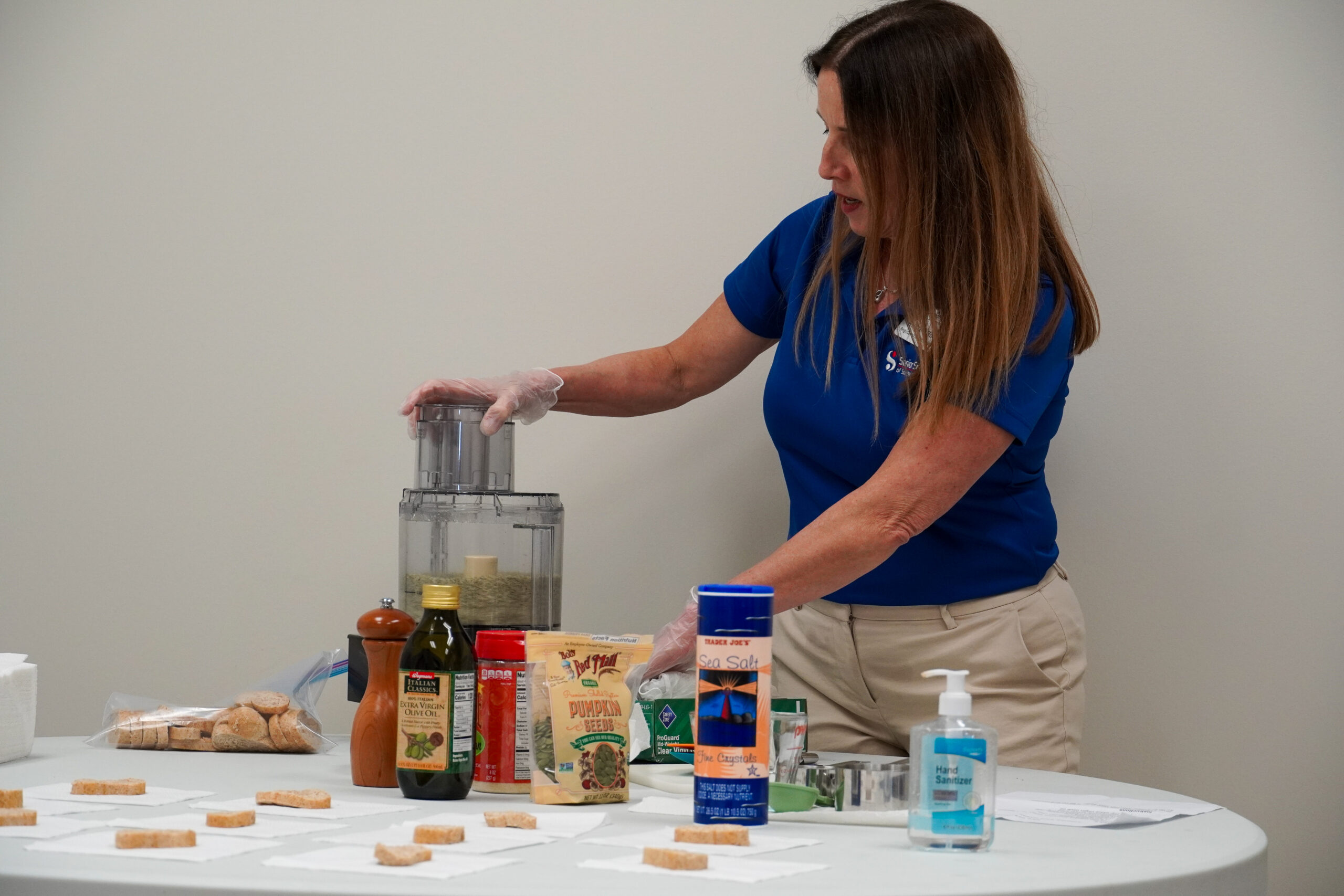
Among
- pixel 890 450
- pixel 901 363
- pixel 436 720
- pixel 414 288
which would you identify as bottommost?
pixel 436 720

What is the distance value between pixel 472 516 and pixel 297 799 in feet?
2.65

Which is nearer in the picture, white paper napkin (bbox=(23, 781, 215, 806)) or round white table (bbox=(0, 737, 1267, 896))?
round white table (bbox=(0, 737, 1267, 896))

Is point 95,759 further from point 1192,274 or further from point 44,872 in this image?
point 1192,274

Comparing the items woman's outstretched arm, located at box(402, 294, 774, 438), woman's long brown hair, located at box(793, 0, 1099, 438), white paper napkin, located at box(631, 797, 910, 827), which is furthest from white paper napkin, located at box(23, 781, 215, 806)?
woman's long brown hair, located at box(793, 0, 1099, 438)

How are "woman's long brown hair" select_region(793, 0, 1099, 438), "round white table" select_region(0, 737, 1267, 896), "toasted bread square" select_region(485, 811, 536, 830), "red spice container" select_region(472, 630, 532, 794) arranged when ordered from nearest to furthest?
"round white table" select_region(0, 737, 1267, 896)
"toasted bread square" select_region(485, 811, 536, 830)
"red spice container" select_region(472, 630, 532, 794)
"woman's long brown hair" select_region(793, 0, 1099, 438)

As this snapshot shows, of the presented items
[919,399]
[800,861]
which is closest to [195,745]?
[800,861]

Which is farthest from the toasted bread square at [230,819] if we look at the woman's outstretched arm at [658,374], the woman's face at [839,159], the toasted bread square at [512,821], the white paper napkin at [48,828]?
Result: the woman's face at [839,159]

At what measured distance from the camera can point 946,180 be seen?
1.73 meters

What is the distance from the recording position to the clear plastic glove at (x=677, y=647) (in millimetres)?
1547

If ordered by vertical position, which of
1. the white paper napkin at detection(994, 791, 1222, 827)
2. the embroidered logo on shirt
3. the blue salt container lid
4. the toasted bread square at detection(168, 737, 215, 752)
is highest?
the embroidered logo on shirt

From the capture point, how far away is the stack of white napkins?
146 centimetres

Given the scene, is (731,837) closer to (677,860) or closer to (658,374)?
(677,860)

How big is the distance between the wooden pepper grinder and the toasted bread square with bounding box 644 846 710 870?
1.56 ft

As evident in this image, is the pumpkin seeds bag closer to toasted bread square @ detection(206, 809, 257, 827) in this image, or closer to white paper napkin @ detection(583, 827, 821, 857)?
white paper napkin @ detection(583, 827, 821, 857)
